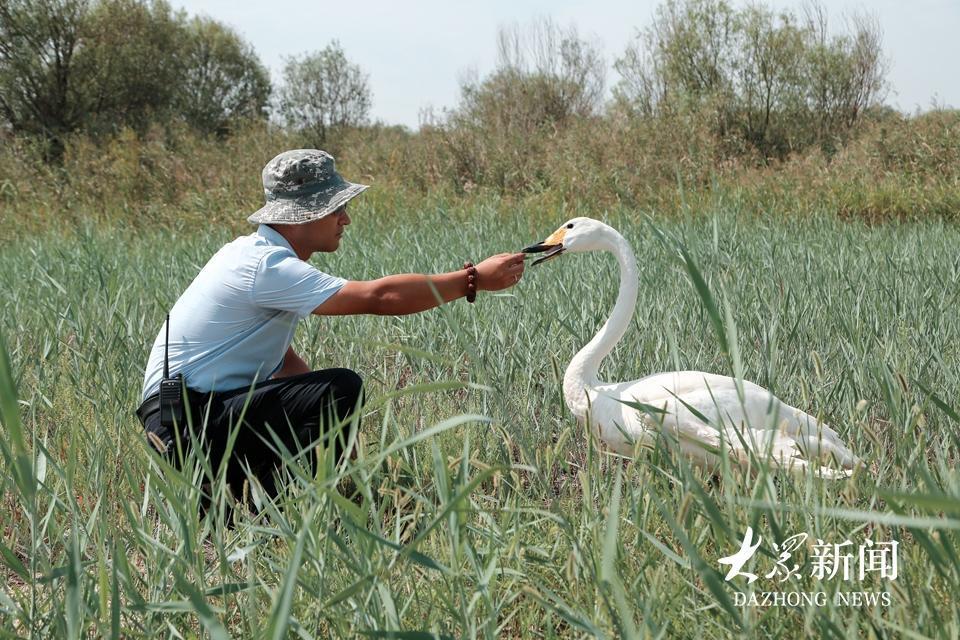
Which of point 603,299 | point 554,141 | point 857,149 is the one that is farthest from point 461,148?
point 603,299

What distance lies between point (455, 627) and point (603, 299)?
249 cm

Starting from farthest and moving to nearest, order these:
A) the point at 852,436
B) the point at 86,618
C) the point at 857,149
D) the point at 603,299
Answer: the point at 857,149 < the point at 603,299 < the point at 852,436 < the point at 86,618

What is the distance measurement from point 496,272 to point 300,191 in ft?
2.28

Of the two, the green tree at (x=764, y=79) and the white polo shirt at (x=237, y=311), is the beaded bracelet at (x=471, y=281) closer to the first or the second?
the white polo shirt at (x=237, y=311)

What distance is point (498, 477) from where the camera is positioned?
2514 mm

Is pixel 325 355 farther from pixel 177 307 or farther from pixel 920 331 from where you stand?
pixel 920 331

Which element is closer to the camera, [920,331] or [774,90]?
[920,331]

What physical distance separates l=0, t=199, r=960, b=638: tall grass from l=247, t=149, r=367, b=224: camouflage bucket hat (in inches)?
20.3

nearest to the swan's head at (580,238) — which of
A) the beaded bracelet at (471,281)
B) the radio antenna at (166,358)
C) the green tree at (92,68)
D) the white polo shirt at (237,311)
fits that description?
the beaded bracelet at (471,281)

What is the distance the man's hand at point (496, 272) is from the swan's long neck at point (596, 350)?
381 millimetres

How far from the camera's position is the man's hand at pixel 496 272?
2738 millimetres

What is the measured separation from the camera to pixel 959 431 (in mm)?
2721

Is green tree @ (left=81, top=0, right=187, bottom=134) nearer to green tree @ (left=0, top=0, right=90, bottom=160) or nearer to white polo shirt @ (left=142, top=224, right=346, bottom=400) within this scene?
green tree @ (left=0, top=0, right=90, bottom=160)

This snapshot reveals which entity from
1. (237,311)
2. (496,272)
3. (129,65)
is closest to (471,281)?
(496,272)
